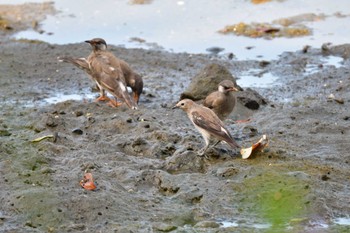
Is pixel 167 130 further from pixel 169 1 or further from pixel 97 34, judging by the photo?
pixel 169 1

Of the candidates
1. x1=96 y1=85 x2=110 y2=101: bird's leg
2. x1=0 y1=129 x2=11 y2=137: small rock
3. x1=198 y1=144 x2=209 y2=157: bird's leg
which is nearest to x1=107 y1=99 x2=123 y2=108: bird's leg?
x1=96 y1=85 x2=110 y2=101: bird's leg

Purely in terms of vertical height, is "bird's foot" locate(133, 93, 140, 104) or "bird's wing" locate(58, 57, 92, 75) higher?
"bird's wing" locate(58, 57, 92, 75)

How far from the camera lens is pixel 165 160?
971 centimetres

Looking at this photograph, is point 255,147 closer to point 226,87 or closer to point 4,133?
point 226,87

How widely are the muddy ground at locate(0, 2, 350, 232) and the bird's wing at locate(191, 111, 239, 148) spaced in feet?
0.62

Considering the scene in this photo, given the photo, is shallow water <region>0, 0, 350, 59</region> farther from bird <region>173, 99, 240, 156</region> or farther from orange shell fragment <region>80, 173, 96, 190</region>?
orange shell fragment <region>80, 173, 96, 190</region>

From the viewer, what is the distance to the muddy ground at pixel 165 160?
804 cm

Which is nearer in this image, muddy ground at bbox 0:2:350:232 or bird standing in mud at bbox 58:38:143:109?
muddy ground at bbox 0:2:350:232

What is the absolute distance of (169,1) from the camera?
1753 centimetres

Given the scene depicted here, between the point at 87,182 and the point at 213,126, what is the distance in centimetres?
175

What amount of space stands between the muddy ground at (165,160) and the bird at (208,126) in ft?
0.57

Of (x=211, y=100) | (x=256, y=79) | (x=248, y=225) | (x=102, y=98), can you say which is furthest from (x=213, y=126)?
(x=256, y=79)

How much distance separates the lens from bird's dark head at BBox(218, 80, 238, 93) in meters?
11.3

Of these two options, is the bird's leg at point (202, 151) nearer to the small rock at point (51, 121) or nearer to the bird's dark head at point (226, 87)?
the bird's dark head at point (226, 87)
